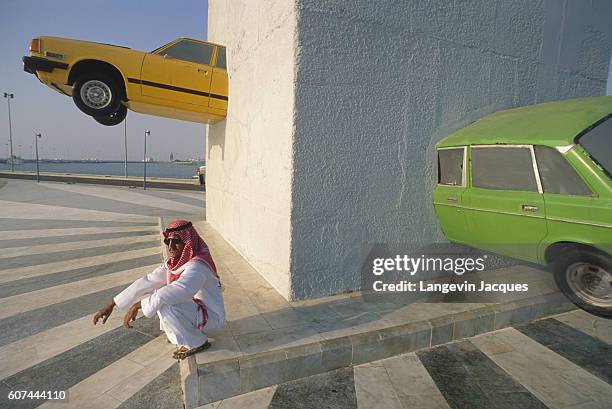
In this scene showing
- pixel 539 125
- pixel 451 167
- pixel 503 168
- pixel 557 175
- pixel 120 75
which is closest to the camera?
pixel 557 175

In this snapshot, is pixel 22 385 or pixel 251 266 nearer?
pixel 22 385

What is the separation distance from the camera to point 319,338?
9.90 ft

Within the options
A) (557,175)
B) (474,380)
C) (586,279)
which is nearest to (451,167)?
(557,175)

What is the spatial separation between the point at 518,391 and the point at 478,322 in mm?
923

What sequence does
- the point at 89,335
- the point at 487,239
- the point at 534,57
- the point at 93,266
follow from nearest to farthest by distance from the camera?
the point at 89,335, the point at 487,239, the point at 534,57, the point at 93,266

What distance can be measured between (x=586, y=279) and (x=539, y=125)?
179cm

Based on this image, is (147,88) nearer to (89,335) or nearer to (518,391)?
(89,335)

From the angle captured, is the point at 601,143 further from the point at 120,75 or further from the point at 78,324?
the point at 120,75

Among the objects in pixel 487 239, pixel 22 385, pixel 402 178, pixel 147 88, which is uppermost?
pixel 147 88

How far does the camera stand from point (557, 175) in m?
3.26

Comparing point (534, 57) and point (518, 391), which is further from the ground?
point (534, 57)

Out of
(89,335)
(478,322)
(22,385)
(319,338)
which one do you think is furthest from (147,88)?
(478,322)

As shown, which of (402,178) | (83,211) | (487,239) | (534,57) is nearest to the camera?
(487,239)

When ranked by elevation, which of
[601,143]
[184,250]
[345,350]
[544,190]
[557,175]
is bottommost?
[345,350]
